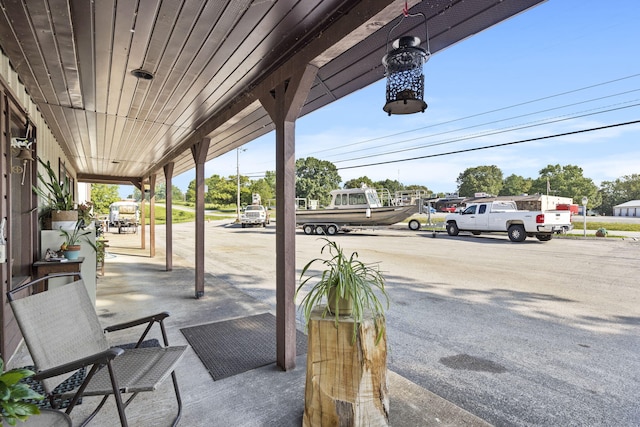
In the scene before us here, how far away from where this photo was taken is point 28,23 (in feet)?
6.13

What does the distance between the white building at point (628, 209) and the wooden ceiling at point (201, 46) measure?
5316 centimetres

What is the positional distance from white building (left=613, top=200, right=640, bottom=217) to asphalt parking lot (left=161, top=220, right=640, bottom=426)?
4626 cm

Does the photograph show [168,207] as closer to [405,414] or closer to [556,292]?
[405,414]

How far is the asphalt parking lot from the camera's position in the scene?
200cm

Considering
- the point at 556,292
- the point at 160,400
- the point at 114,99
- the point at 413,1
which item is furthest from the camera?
the point at 556,292

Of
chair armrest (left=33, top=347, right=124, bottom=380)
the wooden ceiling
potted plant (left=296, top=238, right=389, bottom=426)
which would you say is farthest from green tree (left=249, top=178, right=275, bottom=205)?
chair armrest (left=33, top=347, right=124, bottom=380)

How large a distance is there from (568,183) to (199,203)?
45373 millimetres

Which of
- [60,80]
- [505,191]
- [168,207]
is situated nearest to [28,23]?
[60,80]

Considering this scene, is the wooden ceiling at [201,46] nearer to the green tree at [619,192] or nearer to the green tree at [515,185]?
the green tree at [515,185]

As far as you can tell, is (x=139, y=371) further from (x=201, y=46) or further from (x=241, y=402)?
(x=201, y=46)

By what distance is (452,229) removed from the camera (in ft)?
44.0

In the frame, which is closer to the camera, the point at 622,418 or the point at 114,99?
the point at 622,418

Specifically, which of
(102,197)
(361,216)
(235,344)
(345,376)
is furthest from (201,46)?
(102,197)

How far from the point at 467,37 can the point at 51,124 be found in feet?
15.8
